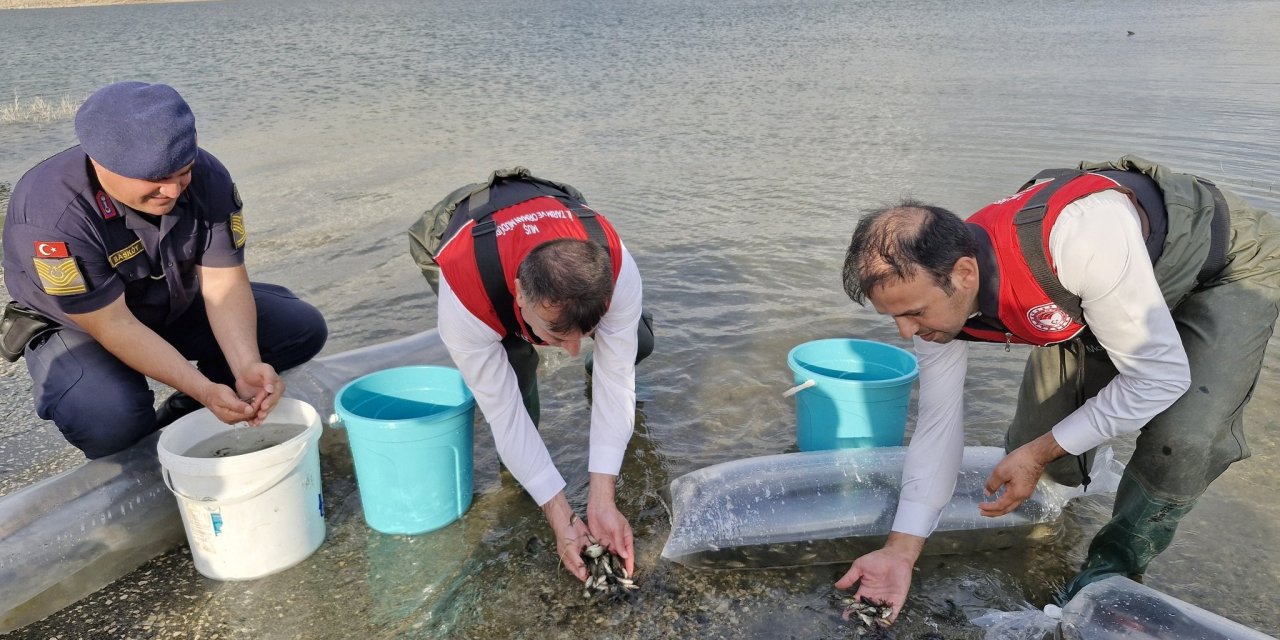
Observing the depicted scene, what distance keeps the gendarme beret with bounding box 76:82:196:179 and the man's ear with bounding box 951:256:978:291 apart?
102 inches

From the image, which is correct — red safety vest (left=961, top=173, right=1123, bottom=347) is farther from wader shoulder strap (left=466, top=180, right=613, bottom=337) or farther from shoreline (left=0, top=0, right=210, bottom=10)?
shoreline (left=0, top=0, right=210, bottom=10)

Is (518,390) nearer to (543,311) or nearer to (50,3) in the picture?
(543,311)

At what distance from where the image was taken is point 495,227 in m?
2.90

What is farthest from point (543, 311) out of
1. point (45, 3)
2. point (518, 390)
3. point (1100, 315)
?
point (45, 3)

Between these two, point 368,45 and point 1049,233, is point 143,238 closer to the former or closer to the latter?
point 1049,233

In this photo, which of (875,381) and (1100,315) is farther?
(875,381)

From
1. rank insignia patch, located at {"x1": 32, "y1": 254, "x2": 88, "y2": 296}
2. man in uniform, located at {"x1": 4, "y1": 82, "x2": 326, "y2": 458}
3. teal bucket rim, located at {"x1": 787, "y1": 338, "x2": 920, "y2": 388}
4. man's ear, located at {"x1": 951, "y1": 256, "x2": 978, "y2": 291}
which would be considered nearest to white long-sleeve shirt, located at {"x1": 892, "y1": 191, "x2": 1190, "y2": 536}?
man's ear, located at {"x1": 951, "y1": 256, "x2": 978, "y2": 291}

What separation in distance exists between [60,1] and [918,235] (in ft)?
171

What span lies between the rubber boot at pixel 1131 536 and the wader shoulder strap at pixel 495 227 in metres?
2.03

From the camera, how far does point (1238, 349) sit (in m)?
2.80

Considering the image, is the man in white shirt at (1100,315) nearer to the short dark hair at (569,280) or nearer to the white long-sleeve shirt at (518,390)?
the short dark hair at (569,280)

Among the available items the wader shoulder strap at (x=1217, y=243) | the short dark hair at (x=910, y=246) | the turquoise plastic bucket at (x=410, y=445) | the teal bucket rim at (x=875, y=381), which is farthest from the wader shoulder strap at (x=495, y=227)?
the wader shoulder strap at (x=1217, y=243)

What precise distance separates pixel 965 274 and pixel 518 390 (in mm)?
1598

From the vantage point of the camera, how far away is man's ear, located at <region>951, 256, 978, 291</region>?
98.9 inches
